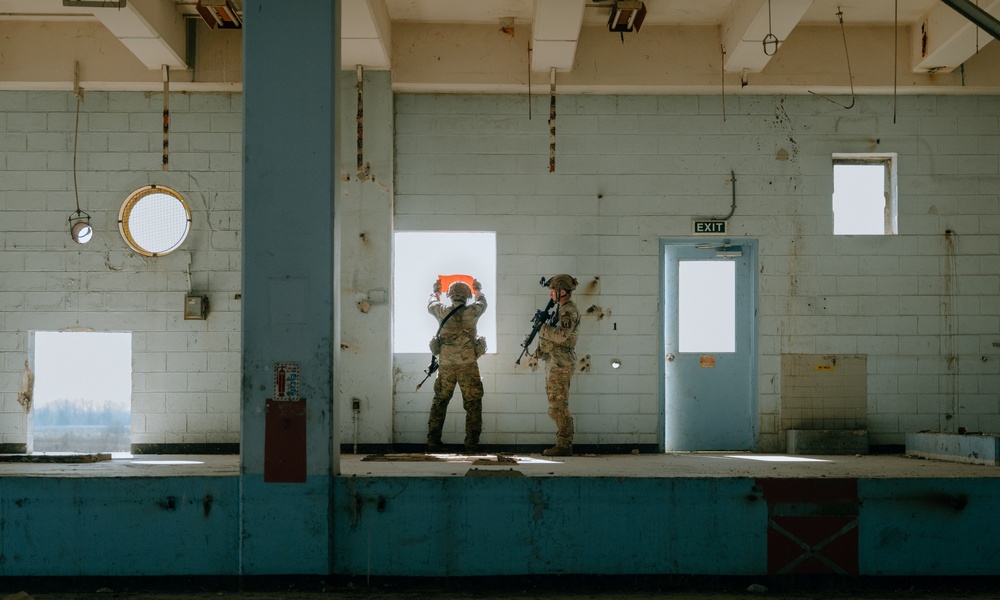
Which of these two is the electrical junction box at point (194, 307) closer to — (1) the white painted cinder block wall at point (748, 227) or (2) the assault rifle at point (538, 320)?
(1) the white painted cinder block wall at point (748, 227)

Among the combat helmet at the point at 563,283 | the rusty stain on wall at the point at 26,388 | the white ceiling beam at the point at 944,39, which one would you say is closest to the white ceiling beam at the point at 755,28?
the white ceiling beam at the point at 944,39

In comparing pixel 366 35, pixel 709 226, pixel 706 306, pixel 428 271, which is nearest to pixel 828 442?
pixel 706 306

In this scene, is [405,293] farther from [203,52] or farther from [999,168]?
[999,168]

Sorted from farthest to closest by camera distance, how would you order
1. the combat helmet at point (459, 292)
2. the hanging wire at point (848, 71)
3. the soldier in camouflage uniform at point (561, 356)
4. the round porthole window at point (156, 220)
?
the round porthole window at point (156, 220) → the hanging wire at point (848, 71) → the combat helmet at point (459, 292) → the soldier in camouflage uniform at point (561, 356)

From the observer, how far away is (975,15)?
5.34 meters

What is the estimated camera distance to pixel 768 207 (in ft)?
30.8

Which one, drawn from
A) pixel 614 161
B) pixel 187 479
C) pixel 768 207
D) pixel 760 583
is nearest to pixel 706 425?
pixel 768 207

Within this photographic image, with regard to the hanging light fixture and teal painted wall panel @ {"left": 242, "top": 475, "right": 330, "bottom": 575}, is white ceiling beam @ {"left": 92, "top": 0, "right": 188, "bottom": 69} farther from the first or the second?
teal painted wall panel @ {"left": 242, "top": 475, "right": 330, "bottom": 575}

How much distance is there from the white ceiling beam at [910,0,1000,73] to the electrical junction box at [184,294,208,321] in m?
8.45

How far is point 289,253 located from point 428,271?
14.1 feet

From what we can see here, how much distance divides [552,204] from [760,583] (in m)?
5.26

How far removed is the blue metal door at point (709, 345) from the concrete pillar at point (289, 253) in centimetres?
525

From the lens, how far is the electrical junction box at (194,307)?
9.09 meters

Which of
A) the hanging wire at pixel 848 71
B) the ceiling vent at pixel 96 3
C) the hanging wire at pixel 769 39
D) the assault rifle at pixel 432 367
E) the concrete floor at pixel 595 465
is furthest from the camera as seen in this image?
the assault rifle at pixel 432 367
